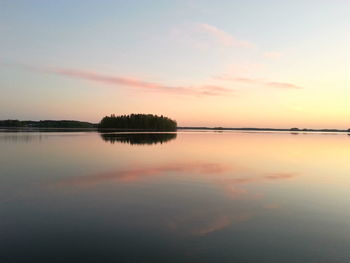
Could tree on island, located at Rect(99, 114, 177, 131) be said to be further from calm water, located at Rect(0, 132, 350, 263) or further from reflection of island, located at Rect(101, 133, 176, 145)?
calm water, located at Rect(0, 132, 350, 263)

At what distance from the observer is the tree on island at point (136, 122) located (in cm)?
13325

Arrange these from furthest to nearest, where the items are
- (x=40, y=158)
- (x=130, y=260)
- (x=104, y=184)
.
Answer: (x=40, y=158)
(x=104, y=184)
(x=130, y=260)

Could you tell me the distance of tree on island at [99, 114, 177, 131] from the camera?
13325 centimetres

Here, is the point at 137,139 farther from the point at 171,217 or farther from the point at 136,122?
the point at 136,122

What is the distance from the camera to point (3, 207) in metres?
8.91

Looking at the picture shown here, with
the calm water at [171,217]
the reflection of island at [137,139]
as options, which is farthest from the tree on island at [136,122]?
the calm water at [171,217]

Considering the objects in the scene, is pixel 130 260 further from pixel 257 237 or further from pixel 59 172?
pixel 59 172

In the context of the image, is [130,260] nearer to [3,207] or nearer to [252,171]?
[3,207]

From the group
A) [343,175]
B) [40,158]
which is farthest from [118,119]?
[343,175]

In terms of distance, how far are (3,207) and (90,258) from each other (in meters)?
4.81

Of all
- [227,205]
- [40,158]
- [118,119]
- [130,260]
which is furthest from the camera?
[118,119]

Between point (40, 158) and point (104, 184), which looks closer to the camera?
point (104, 184)

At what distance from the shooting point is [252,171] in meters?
17.5

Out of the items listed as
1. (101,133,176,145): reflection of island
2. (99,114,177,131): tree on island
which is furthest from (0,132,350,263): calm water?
(99,114,177,131): tree on island
